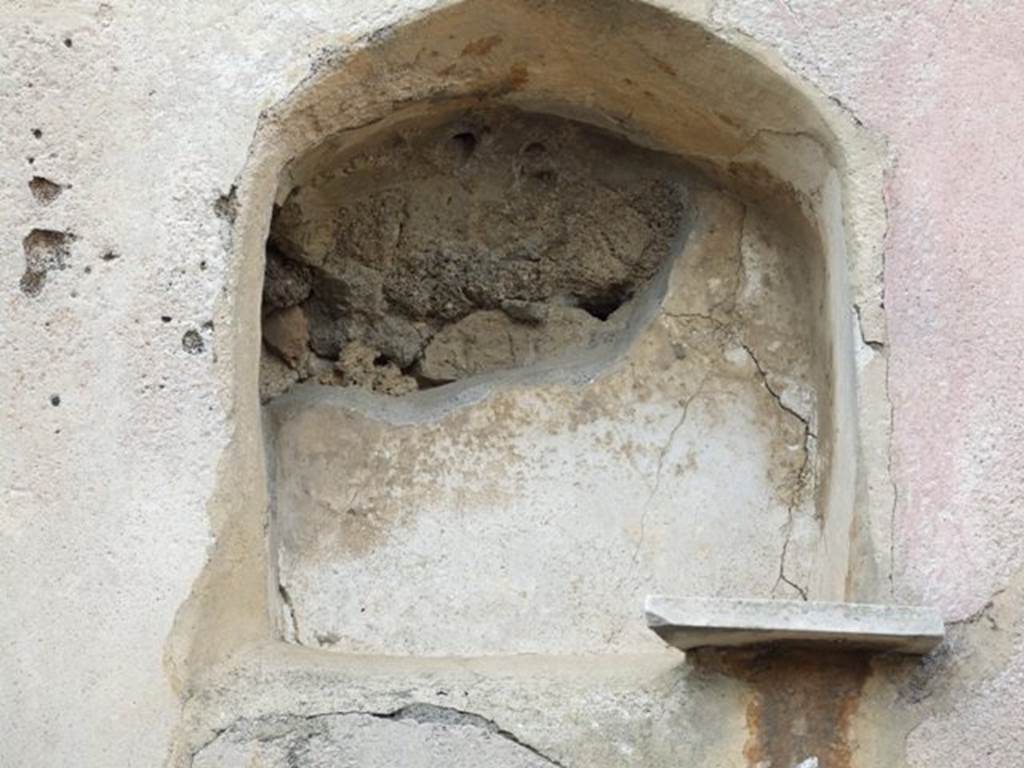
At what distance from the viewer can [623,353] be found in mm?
3195

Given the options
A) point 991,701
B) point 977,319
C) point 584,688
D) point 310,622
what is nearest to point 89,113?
point 310,622

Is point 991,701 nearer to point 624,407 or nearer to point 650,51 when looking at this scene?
point 624,407

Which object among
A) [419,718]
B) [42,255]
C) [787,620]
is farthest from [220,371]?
[787,620]

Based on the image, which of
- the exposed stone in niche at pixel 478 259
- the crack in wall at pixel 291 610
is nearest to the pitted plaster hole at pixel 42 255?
the exposed stone in niche at pixel 478 259

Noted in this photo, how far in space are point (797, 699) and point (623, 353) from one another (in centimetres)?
67

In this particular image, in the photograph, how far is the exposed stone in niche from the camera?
3.26m

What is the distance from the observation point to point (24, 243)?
290 centimetres

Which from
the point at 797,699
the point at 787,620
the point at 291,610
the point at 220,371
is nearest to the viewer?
the point at 787,620

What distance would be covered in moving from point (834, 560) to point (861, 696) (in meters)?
0.29

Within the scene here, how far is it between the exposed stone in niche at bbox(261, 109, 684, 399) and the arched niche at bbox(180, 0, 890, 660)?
0.20 ft

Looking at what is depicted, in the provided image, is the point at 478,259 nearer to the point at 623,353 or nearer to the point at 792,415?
the point at 623,353

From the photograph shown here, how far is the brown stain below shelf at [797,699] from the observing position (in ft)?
8.90

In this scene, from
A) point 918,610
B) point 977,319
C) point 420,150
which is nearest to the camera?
point 918,610

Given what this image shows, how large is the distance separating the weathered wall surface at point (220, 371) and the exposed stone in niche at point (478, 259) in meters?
0.36
